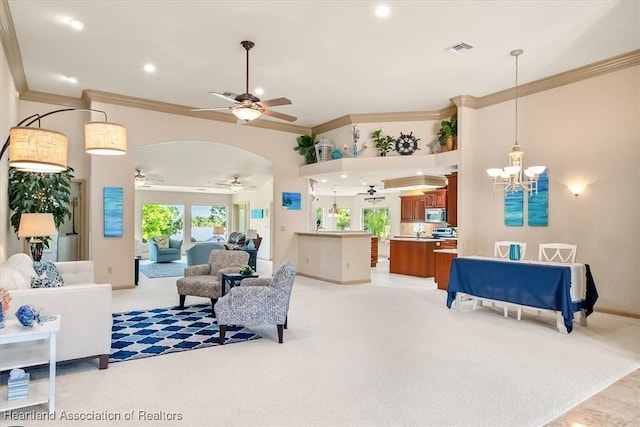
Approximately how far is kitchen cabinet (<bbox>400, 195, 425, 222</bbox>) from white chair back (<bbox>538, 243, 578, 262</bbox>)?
568 centimetres

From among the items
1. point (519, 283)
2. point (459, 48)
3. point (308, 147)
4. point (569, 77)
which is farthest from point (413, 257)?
point (459, 48)

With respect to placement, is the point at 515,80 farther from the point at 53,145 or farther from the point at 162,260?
the point at 162,260

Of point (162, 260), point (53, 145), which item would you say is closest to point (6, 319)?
point (53, 145)

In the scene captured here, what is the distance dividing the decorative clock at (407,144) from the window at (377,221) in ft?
20.8

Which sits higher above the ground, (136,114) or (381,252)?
(136,114)

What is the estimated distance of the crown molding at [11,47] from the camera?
13.6 ft

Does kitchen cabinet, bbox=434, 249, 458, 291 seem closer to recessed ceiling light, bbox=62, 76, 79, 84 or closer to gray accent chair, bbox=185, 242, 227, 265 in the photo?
gray accent chair, bbox=185, 242, 227, 265

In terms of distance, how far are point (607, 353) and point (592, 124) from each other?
131 inches

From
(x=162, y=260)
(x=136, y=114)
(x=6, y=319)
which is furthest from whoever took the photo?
(x=162, y=260)

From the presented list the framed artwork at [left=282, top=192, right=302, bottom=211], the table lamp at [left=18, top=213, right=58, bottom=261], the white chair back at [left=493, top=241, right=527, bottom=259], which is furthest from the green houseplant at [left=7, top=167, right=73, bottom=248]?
the white chair back at [left=493, top=241, right=527, bottom=259]

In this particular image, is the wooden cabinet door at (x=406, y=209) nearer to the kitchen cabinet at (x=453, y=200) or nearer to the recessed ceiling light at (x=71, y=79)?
the kitchen cabinet at (x=453, y=200)

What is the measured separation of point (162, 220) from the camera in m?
14.3

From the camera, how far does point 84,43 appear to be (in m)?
4.93

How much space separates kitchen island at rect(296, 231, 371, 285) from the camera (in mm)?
7820
